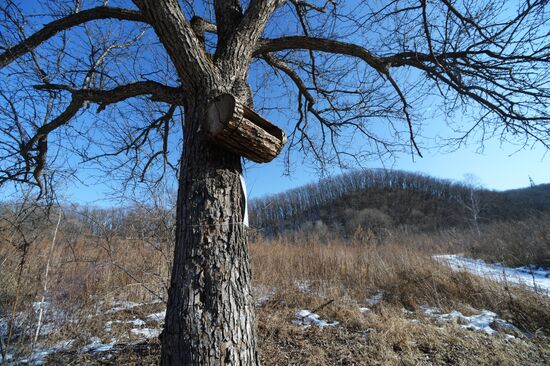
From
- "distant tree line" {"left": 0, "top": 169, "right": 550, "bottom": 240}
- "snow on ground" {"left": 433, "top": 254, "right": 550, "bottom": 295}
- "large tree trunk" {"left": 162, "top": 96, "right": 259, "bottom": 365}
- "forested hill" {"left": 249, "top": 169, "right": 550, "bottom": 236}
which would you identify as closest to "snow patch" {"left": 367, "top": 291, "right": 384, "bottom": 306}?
"snow on ground" {"left": 433, "top": 254, "right": 550, "bottom": 295}

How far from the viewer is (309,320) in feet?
12.1

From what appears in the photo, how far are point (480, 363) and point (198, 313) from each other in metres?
2.85

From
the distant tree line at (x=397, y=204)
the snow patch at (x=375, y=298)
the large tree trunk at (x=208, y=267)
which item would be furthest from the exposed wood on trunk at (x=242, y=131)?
the distant tree line at (x=397, y=204)

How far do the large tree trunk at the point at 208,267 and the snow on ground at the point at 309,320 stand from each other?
240cm

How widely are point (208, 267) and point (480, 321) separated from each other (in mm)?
4305

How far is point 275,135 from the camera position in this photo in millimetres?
1751

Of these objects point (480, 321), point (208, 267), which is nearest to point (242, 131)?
point (208, 267)

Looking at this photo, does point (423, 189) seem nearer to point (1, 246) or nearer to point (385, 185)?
point (385, 185)

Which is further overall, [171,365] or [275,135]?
[275,135]

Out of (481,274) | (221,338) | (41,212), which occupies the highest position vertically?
(41,212)

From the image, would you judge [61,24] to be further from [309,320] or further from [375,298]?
[375,298]

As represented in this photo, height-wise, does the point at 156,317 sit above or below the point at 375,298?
above

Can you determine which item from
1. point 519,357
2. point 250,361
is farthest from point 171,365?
point 519,357

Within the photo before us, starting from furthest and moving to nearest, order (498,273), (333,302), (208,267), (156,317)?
1. (498,273)
2. (333,302)
3. (156,317)
4. (208,267)
